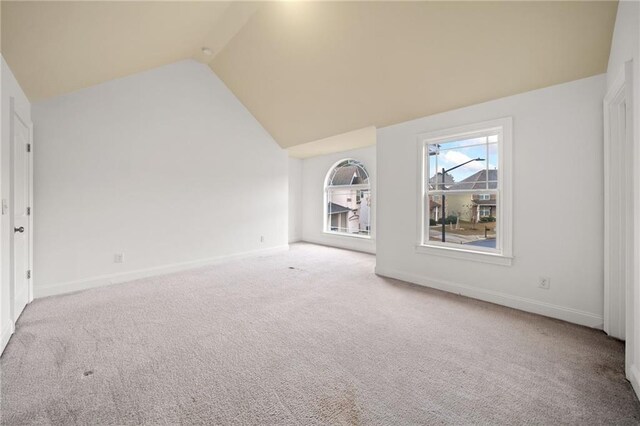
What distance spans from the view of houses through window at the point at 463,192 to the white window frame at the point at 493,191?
47 mm

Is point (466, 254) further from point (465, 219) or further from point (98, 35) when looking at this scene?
point (98, 35)

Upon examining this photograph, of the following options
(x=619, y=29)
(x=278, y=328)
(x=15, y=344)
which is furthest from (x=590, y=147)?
(x=15, y=344)

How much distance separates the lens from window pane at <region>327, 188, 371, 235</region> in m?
6.20

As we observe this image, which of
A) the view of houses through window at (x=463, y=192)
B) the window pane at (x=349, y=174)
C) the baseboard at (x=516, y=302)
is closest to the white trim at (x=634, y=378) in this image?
the baseboard at (x=516, y=302)

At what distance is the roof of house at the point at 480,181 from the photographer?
321cm

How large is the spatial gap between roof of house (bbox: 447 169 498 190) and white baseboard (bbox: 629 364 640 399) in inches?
76.5

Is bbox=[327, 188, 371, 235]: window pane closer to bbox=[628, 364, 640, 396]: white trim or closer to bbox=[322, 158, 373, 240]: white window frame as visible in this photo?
bbox=[322, 158, 373, 240]: white window frame

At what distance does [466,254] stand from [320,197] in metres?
4.14

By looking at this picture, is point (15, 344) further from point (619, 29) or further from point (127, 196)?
point (619, 29)

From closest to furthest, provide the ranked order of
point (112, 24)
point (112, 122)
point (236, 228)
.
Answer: point (112, 24) → point (112, 122) → point (236, 228)

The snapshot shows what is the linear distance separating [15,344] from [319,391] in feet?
8.00

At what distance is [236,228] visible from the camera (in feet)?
17.2

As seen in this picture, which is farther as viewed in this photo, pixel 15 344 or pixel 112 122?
pixel 112 122

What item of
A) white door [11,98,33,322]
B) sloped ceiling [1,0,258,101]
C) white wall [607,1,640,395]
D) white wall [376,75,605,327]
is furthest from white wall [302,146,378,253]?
white door [11,98,33,322]
